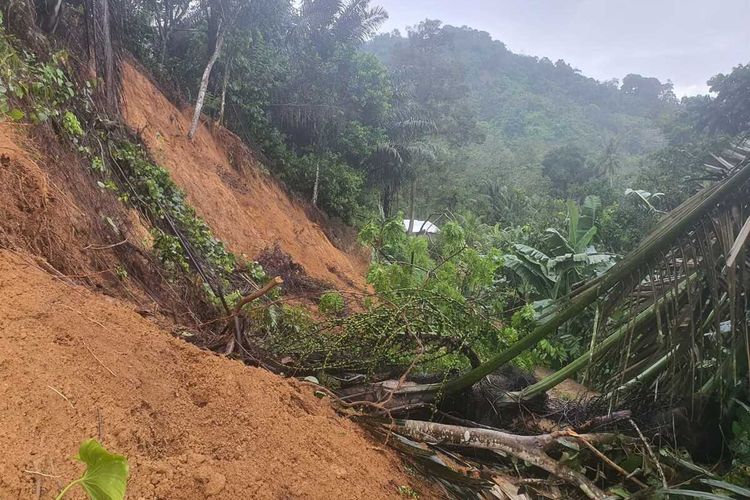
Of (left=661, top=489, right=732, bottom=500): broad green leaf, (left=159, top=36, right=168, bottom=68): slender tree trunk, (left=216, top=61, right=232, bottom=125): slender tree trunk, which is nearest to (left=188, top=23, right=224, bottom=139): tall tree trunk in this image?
(left=216, top=61, right=232, bottom=125): slender tree trunk

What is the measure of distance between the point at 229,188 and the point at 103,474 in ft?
40.2

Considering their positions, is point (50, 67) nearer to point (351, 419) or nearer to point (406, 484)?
point (351, 419)

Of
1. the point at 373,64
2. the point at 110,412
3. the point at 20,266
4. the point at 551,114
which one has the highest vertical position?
the point at 551,114

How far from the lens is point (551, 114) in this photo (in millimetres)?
54719

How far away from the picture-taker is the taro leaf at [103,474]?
1.09 m

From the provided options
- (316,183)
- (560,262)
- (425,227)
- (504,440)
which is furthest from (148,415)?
(425,227)

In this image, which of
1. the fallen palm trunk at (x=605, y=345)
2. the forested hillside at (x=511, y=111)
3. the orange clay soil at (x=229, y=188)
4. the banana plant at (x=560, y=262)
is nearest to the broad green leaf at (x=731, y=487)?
the fallen palm trunk at (x=605, y=345)

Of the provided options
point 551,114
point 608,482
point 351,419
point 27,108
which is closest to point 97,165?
point 27,108

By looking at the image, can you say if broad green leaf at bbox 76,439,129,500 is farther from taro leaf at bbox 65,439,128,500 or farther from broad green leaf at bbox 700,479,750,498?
broad green leaf at bbox 700,479,750,498

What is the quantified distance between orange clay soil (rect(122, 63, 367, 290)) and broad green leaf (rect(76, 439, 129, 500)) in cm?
773

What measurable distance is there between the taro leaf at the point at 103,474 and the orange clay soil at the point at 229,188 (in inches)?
304

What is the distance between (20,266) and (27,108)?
7.23 feet

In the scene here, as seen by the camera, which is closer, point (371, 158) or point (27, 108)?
point (27, 108)

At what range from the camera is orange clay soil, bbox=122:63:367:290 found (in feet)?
35.1
